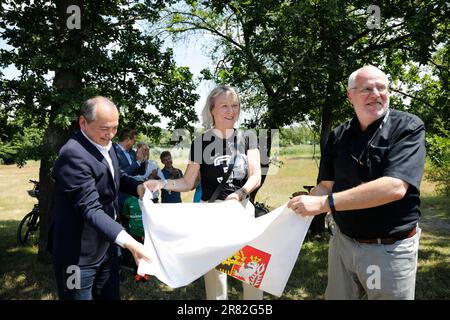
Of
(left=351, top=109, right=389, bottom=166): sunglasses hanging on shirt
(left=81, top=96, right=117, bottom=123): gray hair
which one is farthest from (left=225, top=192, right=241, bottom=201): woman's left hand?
(left=81, top=96, right=117, bottom=123): gray hair

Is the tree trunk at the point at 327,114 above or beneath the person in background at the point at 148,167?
above

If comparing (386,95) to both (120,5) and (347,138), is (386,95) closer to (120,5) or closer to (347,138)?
(347,138)

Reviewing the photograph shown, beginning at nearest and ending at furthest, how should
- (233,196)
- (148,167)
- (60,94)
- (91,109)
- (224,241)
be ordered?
(91,109)
(224,241)
(233,196)
(60,94)
(148,167)

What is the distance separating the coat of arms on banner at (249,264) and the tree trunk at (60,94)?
3786 millimetres

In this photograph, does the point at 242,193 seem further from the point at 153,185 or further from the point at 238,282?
the point at 238,282

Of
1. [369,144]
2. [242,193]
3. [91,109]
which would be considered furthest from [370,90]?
[91,109]

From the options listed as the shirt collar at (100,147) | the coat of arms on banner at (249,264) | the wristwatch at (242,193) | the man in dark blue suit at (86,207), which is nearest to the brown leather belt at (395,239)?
the coat of arms on banner at (249,264)

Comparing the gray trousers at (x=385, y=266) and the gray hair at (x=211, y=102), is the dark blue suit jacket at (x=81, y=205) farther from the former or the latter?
the gray trousers at (x=385, y=266)

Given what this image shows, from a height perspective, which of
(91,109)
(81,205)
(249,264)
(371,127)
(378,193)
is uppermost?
(91,109)

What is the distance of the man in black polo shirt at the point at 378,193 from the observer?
232cm

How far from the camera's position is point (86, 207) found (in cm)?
242

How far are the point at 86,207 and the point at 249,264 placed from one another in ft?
4.55

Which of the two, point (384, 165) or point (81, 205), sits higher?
point (384, 165)

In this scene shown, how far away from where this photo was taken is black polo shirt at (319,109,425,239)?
7.67ft
